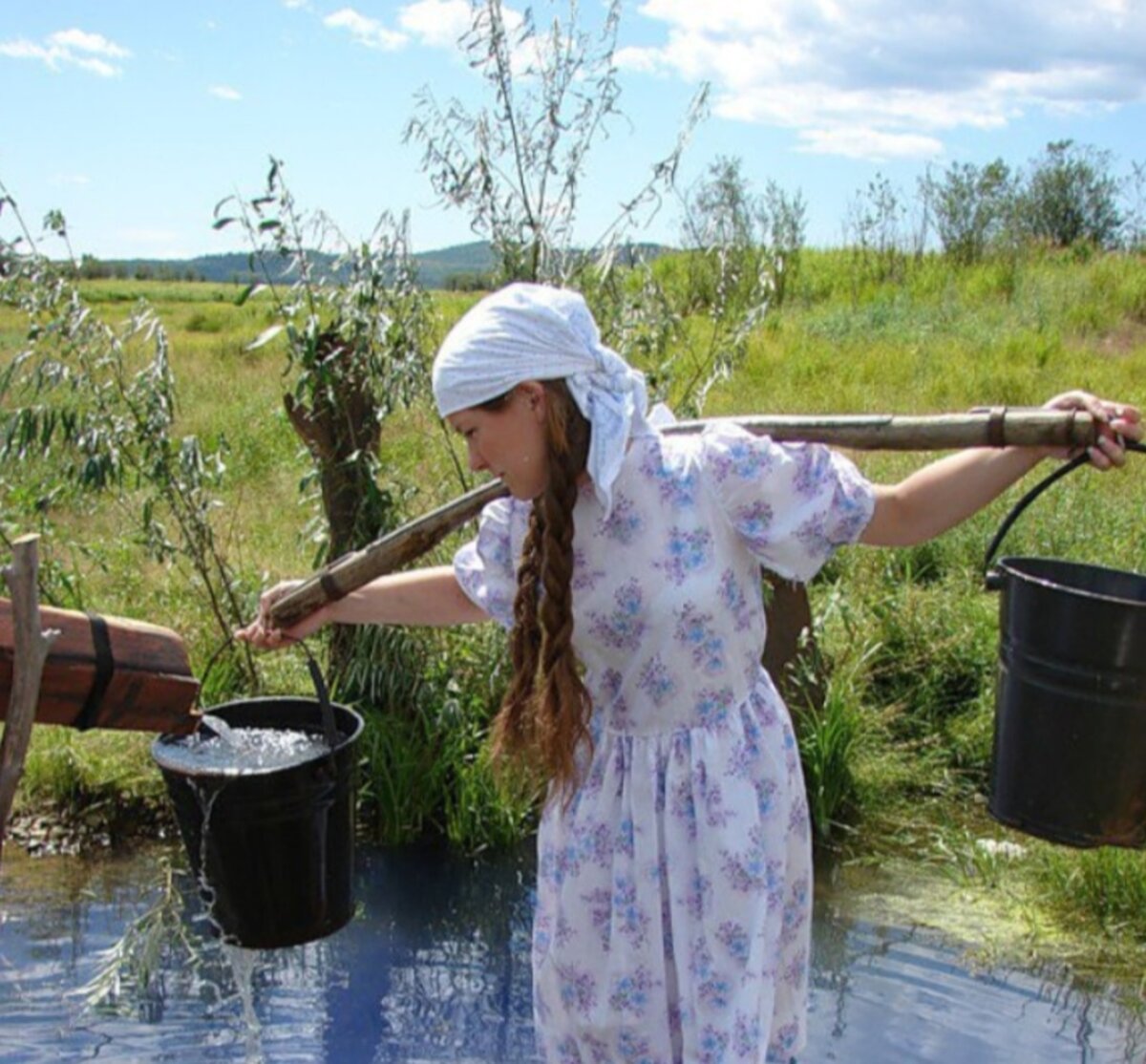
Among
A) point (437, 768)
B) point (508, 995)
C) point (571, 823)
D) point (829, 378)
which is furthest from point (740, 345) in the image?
point (829, 378)

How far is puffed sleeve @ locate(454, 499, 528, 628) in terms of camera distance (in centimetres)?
223

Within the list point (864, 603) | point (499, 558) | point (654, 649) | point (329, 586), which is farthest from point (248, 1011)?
point (864, 603)

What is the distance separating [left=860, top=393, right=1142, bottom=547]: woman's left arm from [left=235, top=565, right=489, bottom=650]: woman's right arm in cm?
64

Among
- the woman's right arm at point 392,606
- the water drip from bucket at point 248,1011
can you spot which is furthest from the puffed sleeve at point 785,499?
the water drip from bucket at point 248,1011

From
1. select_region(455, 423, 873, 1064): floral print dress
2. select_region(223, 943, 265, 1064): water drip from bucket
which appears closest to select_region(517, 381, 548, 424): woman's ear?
select_region(455, 423, 873, 1064): floral print dress

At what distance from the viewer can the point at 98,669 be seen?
1939 millimetres

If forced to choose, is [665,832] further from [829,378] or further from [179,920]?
[829,378]

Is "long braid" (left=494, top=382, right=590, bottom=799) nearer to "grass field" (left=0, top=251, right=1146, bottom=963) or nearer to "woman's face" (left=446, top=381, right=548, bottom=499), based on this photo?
"woman's face" (left=446, top=381, right=548, bottom=499)

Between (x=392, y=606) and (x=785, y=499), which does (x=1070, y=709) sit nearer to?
(x=785, y=499)

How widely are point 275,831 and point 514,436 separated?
100 cm

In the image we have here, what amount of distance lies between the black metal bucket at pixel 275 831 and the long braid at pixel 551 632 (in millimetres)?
583

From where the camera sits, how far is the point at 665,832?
2127 millimetres

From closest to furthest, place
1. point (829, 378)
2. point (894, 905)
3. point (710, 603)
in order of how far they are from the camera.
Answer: point (710, 603), point (894, 905), point (829, 378)

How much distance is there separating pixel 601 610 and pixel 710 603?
154mm
